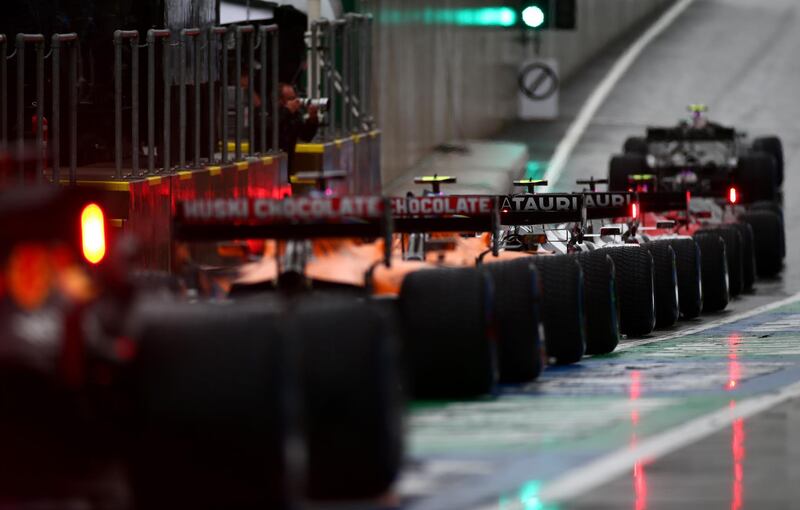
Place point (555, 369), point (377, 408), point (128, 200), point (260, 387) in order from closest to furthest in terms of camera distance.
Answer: point (260, 387)
point (377, 408)
point (555, 369)
point (128, 200)

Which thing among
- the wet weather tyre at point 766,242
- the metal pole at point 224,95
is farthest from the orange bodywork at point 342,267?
the wet weather tyre at point 766,242

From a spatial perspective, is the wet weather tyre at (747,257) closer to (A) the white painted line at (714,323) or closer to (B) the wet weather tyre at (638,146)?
(A) the white painted line at (714,323)

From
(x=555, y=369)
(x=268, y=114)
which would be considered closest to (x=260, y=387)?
(x=555, y=369)

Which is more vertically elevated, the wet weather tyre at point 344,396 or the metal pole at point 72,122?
the metal pole at point 72,122

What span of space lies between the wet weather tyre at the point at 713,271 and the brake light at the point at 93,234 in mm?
7572

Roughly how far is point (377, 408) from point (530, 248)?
8457mm

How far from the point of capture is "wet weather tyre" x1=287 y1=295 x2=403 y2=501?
7.40m

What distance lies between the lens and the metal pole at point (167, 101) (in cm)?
1644

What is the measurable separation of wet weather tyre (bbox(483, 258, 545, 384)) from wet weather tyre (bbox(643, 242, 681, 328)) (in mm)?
4804

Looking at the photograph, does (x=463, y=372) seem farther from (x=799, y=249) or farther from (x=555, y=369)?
(x=799, y=249)

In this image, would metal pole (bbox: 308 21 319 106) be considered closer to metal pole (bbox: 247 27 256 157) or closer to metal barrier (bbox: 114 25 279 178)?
metal barrier (bbox: 114 25 279 178)

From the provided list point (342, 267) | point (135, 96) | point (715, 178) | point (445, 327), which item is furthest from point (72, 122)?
point (715, 178)

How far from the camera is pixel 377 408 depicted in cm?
746

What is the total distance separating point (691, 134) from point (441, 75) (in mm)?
7680
